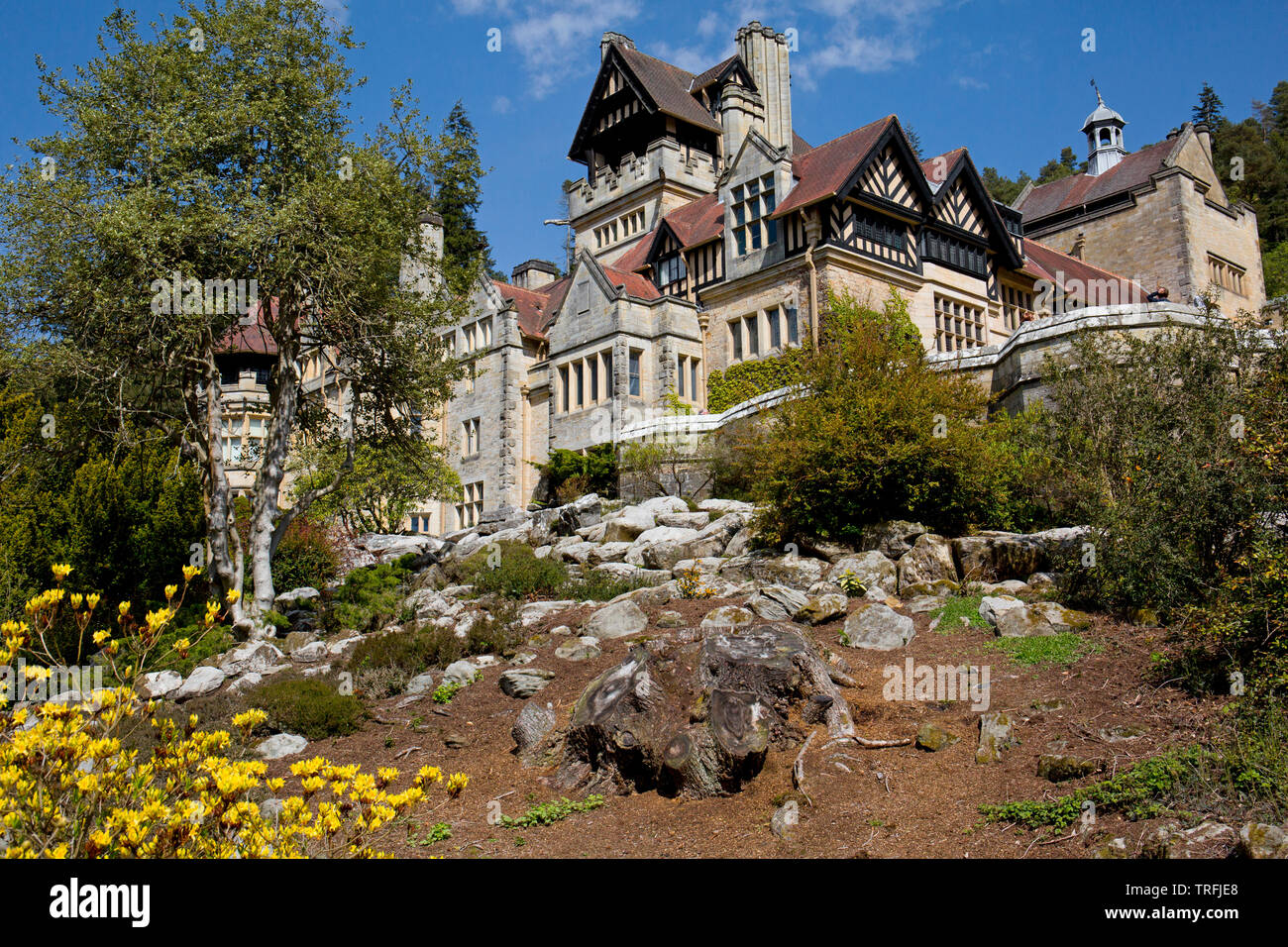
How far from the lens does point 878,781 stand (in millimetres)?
7895

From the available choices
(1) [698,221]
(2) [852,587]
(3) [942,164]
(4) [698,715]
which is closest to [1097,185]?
(3) [942,164]

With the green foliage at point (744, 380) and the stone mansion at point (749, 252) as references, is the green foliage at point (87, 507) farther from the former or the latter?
the green foliage at point (744, 380)

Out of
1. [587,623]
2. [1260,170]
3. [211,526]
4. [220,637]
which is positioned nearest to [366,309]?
[211,526]

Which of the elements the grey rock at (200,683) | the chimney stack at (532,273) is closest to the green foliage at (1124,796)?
the grey rock at (200,683)

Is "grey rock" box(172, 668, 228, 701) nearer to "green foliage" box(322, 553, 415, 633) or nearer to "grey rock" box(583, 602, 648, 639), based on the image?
"green foliage" box(322, 553, 415, 633)

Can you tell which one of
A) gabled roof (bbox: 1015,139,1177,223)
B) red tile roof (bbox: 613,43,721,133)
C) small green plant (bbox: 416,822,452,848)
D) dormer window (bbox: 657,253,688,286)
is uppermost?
red tile roof (bbox: 613,43,721,133)

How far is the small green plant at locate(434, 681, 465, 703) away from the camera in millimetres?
11188

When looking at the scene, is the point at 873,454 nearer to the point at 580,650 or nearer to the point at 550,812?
the point at 580,650

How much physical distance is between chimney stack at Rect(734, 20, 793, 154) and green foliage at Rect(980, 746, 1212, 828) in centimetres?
3187

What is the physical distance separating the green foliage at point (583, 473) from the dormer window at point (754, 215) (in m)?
8.60

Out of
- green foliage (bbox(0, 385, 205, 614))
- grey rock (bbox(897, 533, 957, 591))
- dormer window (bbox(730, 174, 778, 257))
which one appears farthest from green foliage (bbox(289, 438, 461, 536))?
grey rock (bbox(897, 533, 957, 591))

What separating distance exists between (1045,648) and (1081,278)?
31.0 meters
